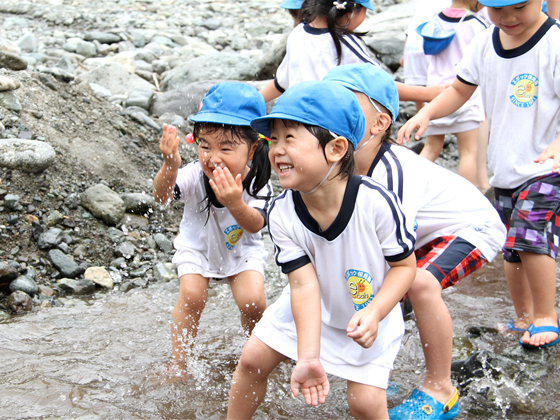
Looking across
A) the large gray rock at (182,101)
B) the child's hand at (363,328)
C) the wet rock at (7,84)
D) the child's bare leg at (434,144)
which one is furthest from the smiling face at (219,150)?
the large gray rock at (182,101)

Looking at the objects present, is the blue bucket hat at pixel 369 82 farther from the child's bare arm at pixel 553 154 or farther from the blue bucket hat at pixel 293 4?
the blue bucket hat at pixel 293 4

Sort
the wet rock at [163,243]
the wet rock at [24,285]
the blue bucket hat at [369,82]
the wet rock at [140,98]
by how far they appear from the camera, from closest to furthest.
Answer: the blue bucket hat at [369,82]
the wet rock at [24,285]
the wet rock at [163,243]
the wet rock at [140,98]

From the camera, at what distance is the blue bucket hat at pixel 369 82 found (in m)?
2.69

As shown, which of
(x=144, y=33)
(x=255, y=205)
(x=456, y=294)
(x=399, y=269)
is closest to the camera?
(x=399, y=269)

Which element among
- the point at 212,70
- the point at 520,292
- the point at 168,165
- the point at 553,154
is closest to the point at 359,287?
the point at 168,165

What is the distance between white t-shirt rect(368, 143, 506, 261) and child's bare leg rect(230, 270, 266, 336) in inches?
33.8

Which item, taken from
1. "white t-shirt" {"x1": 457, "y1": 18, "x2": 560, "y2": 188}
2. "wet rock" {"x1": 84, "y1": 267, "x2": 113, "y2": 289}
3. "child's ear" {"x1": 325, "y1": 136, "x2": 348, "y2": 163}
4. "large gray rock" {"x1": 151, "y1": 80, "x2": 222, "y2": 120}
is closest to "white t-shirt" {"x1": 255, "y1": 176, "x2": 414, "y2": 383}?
"child's ear" {"x1": 325, "y1": 136, "x2": 348, "y2": 163}

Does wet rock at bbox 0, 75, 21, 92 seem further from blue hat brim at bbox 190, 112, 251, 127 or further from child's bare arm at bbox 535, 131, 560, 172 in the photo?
child's bare arm at bbox 535, 131, 560, 172

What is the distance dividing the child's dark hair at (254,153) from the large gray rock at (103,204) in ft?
5.71

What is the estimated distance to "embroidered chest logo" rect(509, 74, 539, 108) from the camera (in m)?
3.10

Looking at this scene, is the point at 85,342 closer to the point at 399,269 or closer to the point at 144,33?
the point at 399,269

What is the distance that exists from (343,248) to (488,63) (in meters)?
1.64

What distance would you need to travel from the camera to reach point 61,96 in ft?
18.3

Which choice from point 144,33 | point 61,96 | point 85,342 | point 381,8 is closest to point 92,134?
point 61,96
